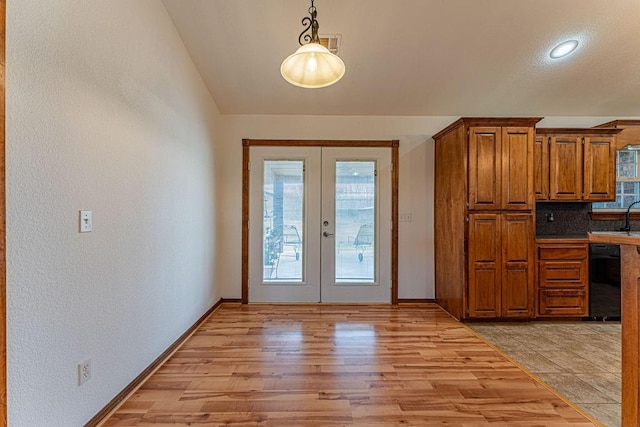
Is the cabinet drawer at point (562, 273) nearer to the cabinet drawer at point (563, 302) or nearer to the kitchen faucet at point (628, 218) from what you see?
the cabinet drawer at point (563, 302)

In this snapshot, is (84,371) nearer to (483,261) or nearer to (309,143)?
(309,143)

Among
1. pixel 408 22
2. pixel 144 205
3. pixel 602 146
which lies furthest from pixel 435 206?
pixel 144 205

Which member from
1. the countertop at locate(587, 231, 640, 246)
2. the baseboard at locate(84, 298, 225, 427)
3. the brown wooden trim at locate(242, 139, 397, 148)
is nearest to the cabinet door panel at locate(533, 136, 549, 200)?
the brown wooden trim at locate(242, 139, 397, 148)

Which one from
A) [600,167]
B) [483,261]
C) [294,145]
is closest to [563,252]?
[483,261]

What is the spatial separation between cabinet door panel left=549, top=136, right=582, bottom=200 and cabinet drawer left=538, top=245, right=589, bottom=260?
1.97 feet

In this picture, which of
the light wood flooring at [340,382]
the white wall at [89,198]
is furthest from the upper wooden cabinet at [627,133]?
the white wall at [89,198]

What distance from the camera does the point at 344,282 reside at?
3.99 metres

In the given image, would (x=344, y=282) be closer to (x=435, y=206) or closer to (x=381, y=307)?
(x=381, y=307)

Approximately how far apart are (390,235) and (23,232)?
3463 millimetres

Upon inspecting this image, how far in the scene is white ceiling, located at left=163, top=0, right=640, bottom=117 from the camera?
251 centimetres

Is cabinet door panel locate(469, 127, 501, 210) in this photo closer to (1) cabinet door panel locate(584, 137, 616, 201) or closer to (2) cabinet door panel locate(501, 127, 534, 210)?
(2) cabinet door panel locate(501, 127, 534, 210)

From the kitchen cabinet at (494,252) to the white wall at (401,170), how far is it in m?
0.77

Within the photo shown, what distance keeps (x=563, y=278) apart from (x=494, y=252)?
2.89ft

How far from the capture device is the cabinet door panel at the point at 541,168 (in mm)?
3490
